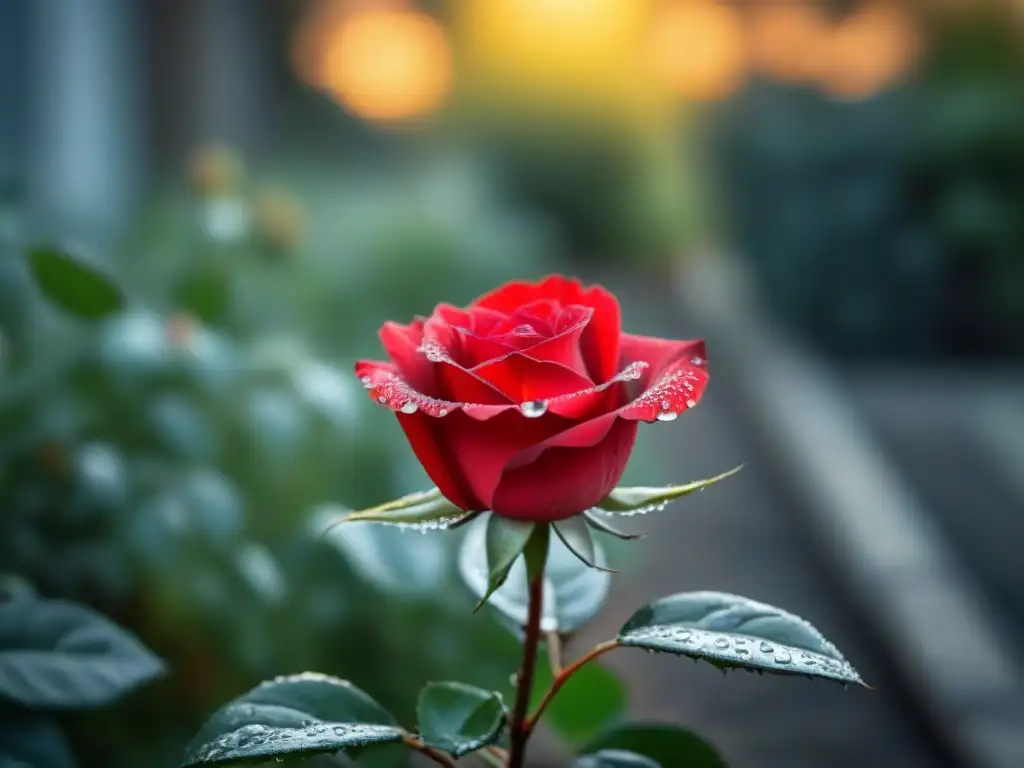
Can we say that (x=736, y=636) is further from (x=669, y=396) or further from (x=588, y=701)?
(x=588, y=701)

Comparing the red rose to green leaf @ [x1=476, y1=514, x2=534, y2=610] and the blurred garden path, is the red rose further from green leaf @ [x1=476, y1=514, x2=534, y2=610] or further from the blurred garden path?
the blurred garden path

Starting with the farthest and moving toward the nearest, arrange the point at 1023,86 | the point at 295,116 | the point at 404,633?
the point at 295,116 → the point at 1023,86 → the point at 404,633

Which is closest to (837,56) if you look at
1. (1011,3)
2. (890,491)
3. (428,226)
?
(1011,3)

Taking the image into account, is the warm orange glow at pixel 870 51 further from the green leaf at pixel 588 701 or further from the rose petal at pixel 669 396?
the rose petal at pixel 669 396

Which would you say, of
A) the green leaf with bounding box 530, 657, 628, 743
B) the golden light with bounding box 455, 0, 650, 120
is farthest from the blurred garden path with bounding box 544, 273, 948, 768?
the golden light with bounding box 455, 0, 650, 120

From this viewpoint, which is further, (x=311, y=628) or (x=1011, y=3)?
(x=1011, y=3)

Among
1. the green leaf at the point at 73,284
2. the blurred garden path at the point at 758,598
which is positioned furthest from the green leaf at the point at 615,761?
the blurred garden path at the point at 758,598

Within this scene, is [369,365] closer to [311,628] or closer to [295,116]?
[311,628]

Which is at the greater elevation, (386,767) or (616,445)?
(616,445)
